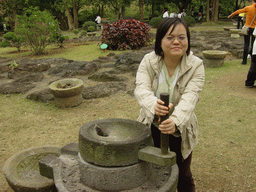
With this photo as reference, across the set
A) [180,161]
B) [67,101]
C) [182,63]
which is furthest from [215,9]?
[180,161]

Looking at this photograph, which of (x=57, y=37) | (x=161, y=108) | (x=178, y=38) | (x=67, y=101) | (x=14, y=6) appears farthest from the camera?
(x=14, y=6)

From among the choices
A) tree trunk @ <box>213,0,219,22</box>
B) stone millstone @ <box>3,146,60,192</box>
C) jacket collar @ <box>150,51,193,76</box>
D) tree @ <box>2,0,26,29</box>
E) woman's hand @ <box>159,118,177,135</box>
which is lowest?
stone millstone @ <box>3,146,60,192</box>

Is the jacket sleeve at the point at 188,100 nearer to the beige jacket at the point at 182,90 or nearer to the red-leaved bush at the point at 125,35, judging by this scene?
the beige jacket at the point at 182,90

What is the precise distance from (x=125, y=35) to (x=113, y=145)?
33.7 feet

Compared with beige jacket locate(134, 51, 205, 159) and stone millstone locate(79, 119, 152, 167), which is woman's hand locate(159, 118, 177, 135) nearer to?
beige jacket locate(134, 51, 205, 159)

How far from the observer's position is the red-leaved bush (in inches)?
445

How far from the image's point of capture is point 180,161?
6.95 ft

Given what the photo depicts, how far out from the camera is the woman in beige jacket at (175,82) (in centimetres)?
Result: 175

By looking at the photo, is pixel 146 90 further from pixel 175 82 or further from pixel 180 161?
pixel 180 161

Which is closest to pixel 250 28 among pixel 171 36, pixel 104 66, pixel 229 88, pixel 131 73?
pixel 229 88

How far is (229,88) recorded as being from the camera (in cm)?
578

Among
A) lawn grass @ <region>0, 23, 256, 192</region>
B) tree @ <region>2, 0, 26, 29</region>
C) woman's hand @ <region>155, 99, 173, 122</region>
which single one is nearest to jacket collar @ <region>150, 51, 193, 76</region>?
woman's hand @ <region>155, 99, 173, 122</region>

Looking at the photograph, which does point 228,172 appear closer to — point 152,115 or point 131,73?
point 152,115

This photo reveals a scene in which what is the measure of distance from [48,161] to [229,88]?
478cm
